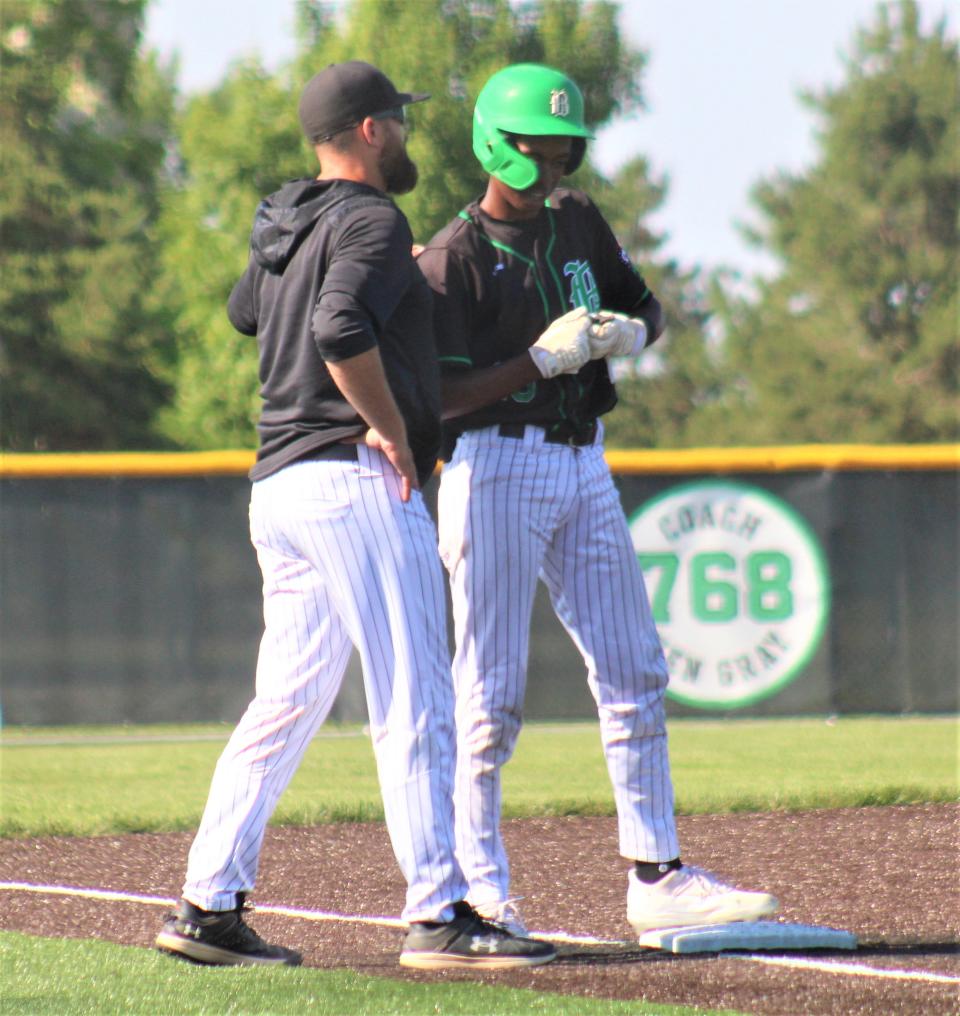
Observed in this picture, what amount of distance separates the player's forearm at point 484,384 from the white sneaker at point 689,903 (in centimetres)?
121

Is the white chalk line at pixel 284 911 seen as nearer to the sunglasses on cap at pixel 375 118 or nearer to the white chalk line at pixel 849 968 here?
the white chalk line at pixel 849 968

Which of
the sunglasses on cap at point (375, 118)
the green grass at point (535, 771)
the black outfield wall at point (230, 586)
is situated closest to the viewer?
the sunglasses on cap at point (375, 118)

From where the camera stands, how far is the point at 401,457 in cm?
365

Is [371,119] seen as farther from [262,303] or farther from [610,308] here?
[610,308]

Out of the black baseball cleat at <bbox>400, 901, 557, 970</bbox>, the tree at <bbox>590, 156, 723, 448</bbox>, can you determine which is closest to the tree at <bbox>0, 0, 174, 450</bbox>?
the tree at <bbox>590, 156, 723, 448</bbox>

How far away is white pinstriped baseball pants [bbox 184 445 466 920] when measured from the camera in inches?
144

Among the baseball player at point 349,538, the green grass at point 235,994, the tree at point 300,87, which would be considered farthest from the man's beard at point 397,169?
the tree at point 300,87

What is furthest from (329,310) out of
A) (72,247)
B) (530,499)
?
(72,247)

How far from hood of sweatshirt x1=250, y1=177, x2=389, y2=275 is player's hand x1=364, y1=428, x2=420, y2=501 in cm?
47

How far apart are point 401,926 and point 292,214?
182 cm

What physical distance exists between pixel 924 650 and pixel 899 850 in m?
5.65

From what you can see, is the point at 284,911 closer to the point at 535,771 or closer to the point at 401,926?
the point at 401,926

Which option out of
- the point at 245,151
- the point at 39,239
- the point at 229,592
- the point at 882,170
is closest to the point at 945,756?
the point at 229,592

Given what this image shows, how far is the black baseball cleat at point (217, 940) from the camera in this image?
3738mm
